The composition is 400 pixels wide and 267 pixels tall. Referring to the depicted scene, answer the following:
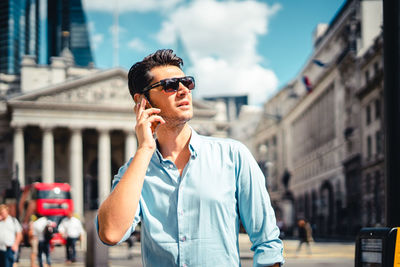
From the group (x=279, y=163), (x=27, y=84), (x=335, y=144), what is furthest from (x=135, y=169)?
(x=279, y=163)

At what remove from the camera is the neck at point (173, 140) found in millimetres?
3082

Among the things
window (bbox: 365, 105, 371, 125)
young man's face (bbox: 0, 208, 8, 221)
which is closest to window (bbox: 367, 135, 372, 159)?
window (bbox: 365, 105, 371, 125)

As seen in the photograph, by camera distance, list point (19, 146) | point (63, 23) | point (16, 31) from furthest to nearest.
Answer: point (63, 23)
point (19, 146)
point (16, 31)

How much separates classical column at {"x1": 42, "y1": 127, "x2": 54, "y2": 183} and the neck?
6436 centimetres

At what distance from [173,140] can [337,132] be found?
61.5 meters

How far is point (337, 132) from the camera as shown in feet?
207

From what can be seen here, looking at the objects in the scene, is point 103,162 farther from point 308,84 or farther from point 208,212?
point 208,212

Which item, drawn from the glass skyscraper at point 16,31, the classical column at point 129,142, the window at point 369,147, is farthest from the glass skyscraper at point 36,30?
the window at point 369,147

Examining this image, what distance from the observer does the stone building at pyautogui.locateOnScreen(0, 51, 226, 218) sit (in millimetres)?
65125

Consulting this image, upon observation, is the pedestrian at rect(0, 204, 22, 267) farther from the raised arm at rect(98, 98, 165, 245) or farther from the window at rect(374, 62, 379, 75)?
the window at rect(374, 62, 379, 75)

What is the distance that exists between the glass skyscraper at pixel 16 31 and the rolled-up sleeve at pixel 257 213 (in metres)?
41.2

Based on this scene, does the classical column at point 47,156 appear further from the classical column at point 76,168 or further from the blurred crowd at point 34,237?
the blurred crowd at point 34,237

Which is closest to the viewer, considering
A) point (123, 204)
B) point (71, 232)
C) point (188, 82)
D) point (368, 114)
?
point (123, 204)

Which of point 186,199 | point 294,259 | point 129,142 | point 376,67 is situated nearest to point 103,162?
point 129,142
